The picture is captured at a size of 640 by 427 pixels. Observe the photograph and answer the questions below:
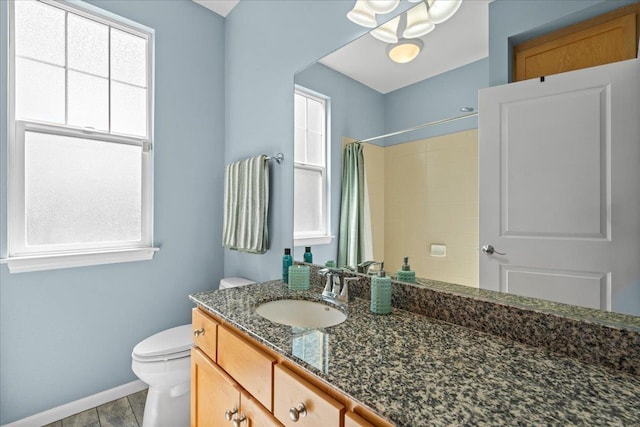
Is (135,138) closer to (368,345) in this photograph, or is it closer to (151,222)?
(151,222)

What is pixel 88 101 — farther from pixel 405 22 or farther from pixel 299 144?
pixel 405 22

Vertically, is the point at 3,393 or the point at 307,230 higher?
the point at 307,230


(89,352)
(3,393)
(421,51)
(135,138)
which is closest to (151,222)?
(135,138)

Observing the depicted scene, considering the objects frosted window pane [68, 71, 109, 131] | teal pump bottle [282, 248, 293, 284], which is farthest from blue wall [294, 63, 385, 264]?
frosted window pane [68, 71, 109, 131]

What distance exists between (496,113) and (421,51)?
422 mm

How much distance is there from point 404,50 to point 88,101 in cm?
184

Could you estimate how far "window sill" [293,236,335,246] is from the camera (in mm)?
1582

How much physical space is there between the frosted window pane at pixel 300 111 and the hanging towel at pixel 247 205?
1.07 feet

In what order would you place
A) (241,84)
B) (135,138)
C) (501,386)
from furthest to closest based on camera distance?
1. (241,84)
2. (135,138)
3. (501,386)

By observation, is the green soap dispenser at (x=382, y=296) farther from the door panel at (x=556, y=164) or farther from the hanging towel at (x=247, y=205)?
the hanging towel at (x=247, y=205)

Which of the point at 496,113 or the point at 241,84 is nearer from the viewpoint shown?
the point at 496,113

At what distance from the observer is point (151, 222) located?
2070 mm

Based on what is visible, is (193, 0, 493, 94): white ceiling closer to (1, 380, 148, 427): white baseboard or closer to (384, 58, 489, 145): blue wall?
(384, 58, 489, 145): blue wall

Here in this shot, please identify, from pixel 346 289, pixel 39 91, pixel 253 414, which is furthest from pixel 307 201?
pixel 39 91
